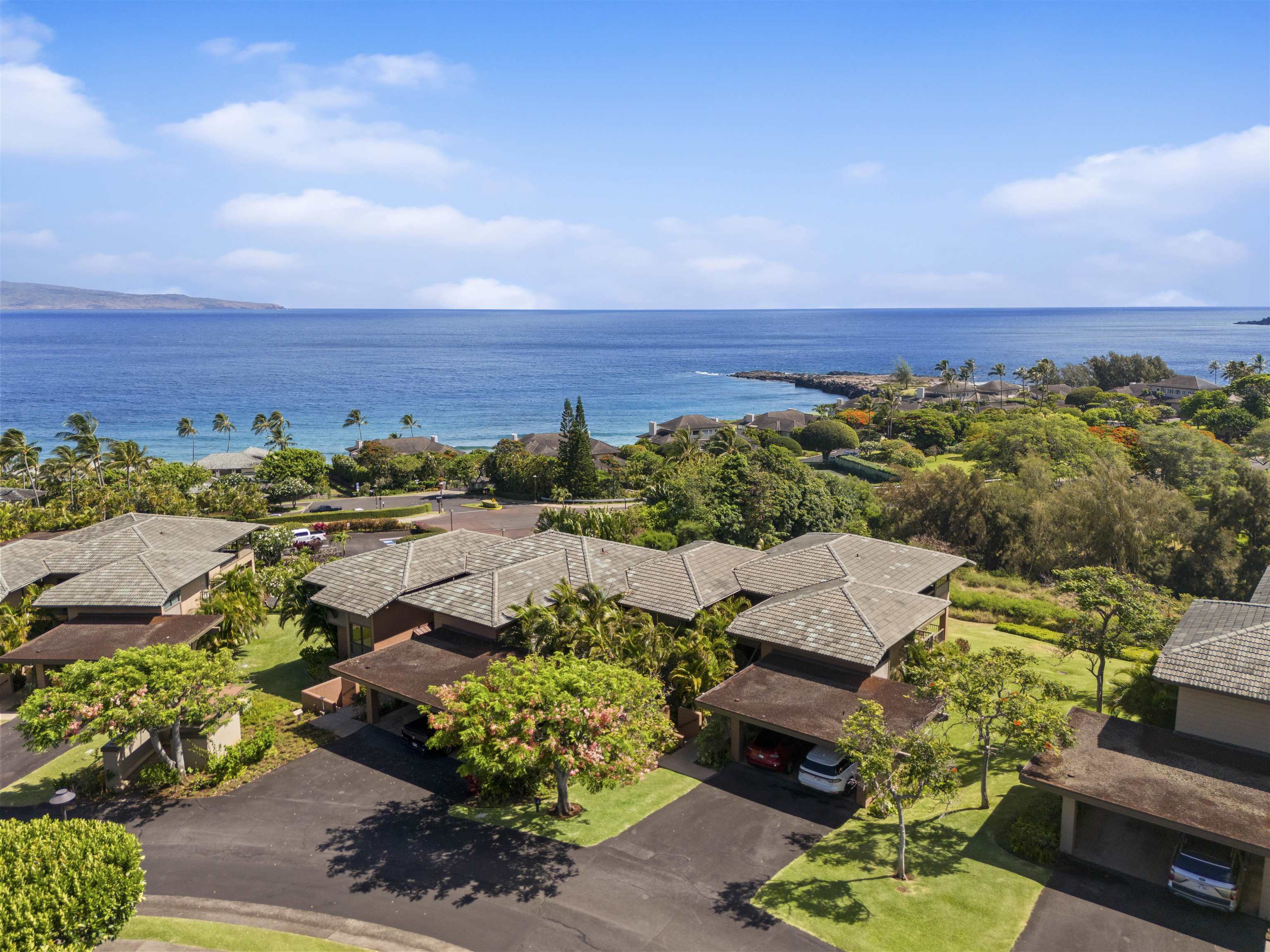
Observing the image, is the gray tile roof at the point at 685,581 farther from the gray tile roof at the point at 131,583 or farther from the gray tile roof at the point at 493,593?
the gray tile roof at the point at 131,583

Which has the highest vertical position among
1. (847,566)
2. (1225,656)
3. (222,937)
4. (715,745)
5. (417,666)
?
(1225,656)

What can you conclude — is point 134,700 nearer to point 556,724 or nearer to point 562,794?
point 556,724

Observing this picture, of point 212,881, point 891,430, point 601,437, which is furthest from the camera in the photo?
point 601,437

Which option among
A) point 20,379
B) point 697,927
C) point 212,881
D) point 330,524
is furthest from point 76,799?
point 20,379

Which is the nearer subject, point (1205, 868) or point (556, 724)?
point (1205, 868)

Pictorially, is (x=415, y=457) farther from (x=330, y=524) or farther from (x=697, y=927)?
(x=697, y=927)

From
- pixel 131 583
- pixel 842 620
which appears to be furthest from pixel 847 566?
pixel 131 583
